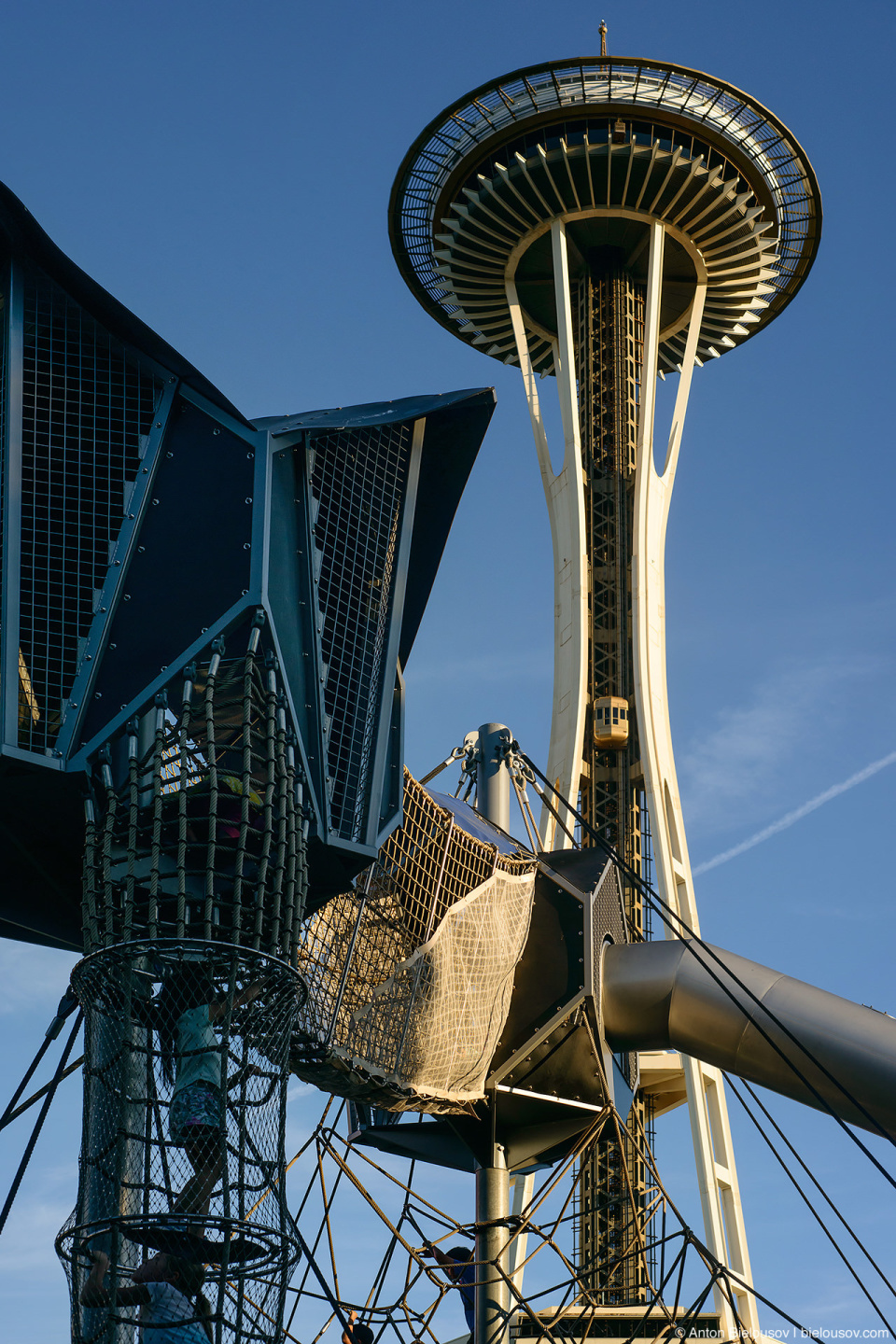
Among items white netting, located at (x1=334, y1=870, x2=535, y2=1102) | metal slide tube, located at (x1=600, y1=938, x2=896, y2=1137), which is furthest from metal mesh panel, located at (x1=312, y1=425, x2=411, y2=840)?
metal slide tube, located at (x1=600, y1=938, x2=896, y2=1137)

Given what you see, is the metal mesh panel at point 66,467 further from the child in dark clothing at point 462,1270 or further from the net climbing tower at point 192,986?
the child in dark clothing at point 462,1270

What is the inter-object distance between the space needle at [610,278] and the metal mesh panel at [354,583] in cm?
2362

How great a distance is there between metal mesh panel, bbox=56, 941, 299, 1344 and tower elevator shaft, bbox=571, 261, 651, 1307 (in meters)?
24.6

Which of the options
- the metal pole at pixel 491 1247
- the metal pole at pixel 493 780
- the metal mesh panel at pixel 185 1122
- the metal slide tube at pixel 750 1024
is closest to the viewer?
the metal mesh panel at pixel 185 1122

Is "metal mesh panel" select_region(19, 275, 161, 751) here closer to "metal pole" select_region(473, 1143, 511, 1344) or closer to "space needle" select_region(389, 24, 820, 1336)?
"metal pole" select_region(473, 1143, 511, 1344)

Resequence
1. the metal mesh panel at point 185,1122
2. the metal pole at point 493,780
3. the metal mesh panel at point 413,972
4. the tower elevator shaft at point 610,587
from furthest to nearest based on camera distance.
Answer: the tower elevator shaft at point 610,587, the metal pole at point 493,780, the metal mesh panel at point 413,972, the metal mesh panel at point 185,1122

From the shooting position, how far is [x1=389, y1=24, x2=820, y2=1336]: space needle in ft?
139

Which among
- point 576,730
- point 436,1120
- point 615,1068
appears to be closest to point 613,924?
point 615,1068

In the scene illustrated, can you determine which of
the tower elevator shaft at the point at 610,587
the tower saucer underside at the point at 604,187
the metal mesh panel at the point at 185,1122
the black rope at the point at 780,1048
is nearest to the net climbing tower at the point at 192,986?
the metal mesh panel at the point at 185,1122

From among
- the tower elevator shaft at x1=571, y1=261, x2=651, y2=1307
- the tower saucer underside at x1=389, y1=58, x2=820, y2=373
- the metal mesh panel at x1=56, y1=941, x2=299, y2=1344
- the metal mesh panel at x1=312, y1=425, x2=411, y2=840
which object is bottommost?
the metal mesh panel at x1=56, y1=941, x2=299, y2=1344

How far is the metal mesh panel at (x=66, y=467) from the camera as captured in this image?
14039 mm

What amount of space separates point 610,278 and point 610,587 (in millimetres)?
9502

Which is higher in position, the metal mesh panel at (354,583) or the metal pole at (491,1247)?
the metal mesh panel at (354,583)

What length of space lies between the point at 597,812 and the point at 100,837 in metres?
29.9
